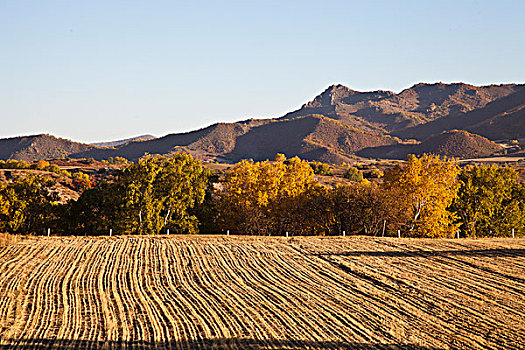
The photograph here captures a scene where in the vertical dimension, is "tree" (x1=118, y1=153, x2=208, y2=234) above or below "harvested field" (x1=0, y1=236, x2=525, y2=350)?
above

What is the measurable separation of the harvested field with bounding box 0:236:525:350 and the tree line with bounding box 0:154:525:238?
44.2ft

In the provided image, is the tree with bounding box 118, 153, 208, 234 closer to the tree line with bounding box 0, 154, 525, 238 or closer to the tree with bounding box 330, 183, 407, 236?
the tree line with bounding box 0, 154, 525, 238

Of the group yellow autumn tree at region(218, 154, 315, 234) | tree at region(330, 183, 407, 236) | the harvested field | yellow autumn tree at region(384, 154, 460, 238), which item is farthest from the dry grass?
yellow autumn tree at region(384, 154, 460, 238)

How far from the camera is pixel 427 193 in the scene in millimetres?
57375

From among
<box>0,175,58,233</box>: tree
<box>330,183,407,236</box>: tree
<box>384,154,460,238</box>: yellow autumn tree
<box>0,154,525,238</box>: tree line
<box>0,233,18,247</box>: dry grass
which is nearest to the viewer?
<box>0,233,18,247</box>: dry grass

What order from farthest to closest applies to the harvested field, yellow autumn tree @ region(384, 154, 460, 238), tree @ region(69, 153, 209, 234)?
yellow autumn tree @ region(384, 154, 460, 238), tree @ region(69, 153, 209, 234), the harvested field

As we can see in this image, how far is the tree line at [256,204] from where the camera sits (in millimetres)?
55281

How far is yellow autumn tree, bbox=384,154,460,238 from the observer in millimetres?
55844

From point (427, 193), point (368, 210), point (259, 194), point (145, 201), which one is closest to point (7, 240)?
point (145, 201)

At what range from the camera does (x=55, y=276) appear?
29078mm

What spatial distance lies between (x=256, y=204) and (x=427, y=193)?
756 inches

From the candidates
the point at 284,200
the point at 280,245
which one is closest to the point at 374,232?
the point at 284,200

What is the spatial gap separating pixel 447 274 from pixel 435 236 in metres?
26.1

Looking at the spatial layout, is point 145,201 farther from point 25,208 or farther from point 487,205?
point 487,205
